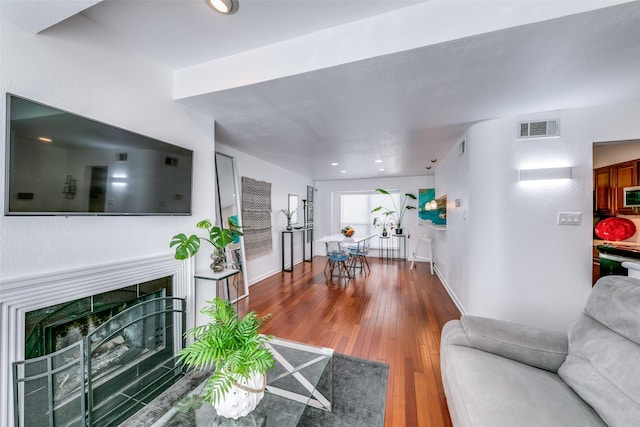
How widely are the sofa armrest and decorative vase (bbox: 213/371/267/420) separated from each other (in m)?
1.26

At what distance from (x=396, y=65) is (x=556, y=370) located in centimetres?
211

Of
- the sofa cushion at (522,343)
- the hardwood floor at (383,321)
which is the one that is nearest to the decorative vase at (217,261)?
the hardwood floor at (383,321)

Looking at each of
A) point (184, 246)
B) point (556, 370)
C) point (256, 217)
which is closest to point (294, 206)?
point (256, 217)

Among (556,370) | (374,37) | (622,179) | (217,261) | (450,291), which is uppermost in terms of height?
(374,37)

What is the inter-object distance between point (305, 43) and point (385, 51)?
0.59 metres

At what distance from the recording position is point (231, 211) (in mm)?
3562

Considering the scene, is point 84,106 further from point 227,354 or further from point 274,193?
point 274,193

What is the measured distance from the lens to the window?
6941mm

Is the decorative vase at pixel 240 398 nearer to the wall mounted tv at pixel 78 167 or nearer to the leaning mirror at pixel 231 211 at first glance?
the wall mounted tv at pixel 78 167

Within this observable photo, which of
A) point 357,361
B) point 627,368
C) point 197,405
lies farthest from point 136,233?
point 627,368

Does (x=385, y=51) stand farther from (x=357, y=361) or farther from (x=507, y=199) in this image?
(x=357, y=361)

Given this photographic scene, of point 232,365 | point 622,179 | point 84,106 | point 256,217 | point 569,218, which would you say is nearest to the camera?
point 232,365

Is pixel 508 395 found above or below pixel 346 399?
above

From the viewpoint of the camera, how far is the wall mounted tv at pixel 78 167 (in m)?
1.19
